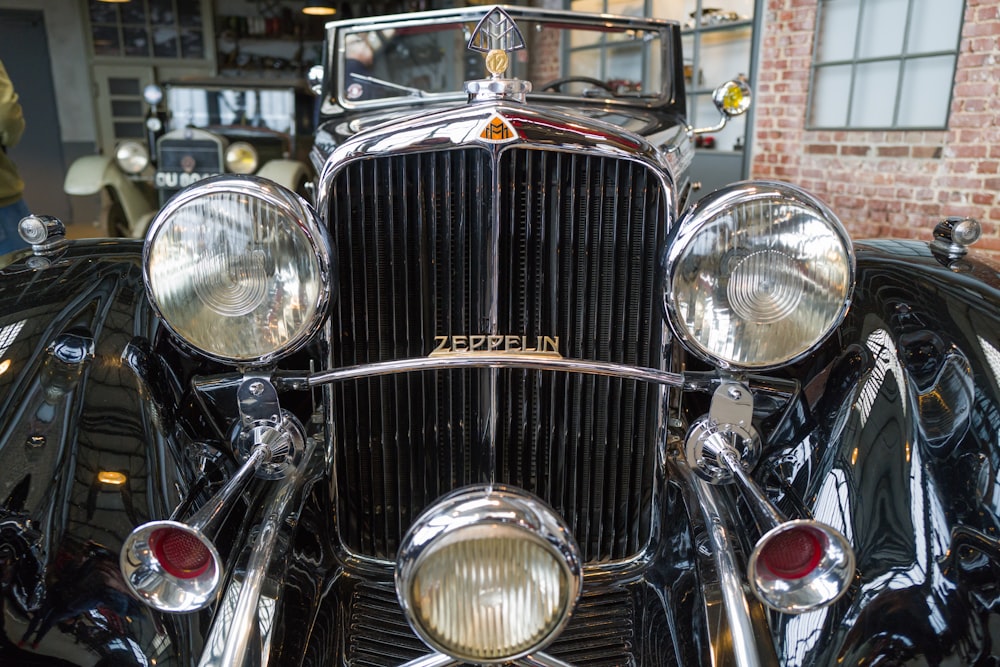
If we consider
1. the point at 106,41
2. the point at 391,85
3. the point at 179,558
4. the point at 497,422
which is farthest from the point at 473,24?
the point at 106,41

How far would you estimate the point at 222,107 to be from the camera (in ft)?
21.3

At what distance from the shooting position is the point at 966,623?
1.13 m

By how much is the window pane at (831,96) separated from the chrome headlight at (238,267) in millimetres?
4837

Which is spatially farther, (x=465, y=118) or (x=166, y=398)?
(x=166, y=398)

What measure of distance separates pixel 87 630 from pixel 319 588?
43cm


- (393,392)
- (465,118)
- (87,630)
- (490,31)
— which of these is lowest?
(87,630)

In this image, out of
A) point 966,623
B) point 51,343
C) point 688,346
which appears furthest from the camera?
point 51,343

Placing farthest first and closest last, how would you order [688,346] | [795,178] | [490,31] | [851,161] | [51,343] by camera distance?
[795,178], [851,161], [490,31], [51,343], [688,346]

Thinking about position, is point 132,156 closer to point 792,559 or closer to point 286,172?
point 286,172

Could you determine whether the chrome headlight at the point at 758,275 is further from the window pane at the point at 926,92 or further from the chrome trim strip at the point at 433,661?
the window pane at the point at 926,92

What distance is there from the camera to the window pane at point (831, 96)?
4.93 m

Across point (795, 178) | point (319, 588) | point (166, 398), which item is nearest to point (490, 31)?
point (166, 398)

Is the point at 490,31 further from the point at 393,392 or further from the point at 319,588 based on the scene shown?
the point at 319,588

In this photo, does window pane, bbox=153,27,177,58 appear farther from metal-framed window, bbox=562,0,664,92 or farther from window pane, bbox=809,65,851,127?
window pane, bbox=809,65,851,127
